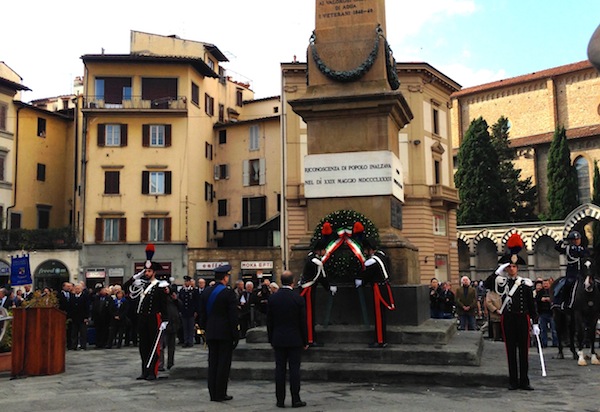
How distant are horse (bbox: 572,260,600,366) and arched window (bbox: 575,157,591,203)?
47895 mm

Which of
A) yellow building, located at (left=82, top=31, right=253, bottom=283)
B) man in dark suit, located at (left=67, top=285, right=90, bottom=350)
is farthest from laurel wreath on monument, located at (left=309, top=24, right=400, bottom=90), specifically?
yellow building, located at (left=82, top=31, right=253, bottom=283)

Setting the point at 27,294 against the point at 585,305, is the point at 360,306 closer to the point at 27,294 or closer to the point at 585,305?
the point at 585,305

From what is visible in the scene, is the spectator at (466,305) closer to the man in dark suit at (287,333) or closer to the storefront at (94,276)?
the man in dark suit at (287,333)

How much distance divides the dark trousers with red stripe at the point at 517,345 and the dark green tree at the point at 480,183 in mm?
43383

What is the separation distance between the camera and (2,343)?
1176 centimetres

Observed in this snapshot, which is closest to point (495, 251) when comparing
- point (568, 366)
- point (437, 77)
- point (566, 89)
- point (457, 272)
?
point (457, 272)

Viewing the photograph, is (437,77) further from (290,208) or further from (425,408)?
(425,408)

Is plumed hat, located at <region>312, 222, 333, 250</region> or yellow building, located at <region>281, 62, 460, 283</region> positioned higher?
yellow building, located at <region>281, 62, 460, 283</region>

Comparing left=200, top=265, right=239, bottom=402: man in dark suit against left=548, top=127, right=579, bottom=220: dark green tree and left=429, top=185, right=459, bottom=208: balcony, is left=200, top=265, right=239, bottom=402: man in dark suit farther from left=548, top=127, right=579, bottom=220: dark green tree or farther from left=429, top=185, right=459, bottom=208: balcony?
left=548, top=127, right=579, bottom=220: dark green tree

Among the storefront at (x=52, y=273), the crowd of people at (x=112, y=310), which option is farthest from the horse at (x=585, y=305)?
the storefront at (x=52, y=273)

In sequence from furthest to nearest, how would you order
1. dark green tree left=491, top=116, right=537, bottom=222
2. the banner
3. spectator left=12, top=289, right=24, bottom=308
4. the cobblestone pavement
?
dark green tree left=491, top=116, right=537, bottom=222
the banner
spectator left=12, top=289, right=24, bottom=308
the cobblestone pavement

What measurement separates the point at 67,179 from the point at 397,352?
134 feet

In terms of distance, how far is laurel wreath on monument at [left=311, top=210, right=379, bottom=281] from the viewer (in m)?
10.6

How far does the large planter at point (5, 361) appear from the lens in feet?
37.9
